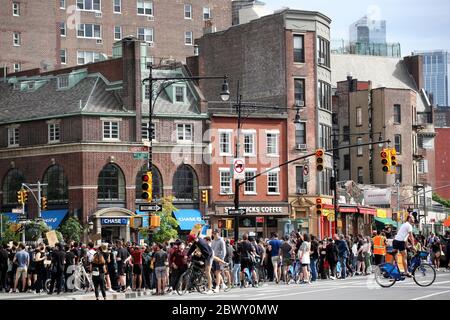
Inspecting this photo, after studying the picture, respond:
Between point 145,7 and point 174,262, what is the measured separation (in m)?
70.0

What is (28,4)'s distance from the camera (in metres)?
97.9

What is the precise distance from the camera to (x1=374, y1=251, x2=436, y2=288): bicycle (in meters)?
31.8

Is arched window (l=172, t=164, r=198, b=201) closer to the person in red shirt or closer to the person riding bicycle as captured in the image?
the person in red shirt

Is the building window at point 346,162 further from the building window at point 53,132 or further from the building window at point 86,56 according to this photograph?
the building window at point 53,132

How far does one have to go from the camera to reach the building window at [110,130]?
73.9 meters

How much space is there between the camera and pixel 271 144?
80.1 metres

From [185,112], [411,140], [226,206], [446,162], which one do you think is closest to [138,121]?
Result: [185,112]

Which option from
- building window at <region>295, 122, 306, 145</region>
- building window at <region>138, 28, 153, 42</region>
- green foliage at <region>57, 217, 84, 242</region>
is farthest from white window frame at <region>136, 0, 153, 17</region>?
green foliage at <region>57, 217, 84, 242</region>

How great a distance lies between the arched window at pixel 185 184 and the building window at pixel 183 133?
1923mm

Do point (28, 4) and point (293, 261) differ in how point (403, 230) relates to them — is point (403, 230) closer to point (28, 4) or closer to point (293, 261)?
point (293, 261)

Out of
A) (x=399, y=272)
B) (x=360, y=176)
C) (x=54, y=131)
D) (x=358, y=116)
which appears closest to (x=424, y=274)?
(x=399, y=272)

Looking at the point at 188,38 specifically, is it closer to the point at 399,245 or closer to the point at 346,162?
the point at 346,162

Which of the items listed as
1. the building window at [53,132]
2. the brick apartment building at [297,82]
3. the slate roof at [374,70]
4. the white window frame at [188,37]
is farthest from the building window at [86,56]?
the slate roof at [374,70]

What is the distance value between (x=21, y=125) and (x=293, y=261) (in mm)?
38958
